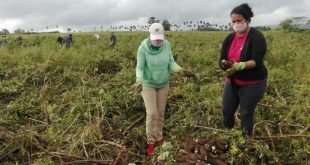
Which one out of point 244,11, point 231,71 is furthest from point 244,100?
point 244,11

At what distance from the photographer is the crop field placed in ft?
14.0

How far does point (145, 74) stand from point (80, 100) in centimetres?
228

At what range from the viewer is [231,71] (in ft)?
11.8

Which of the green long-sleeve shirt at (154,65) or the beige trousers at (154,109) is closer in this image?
the green long-sleeve shirt at (154,65)

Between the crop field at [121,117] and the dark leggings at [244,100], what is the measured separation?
6.6 inches

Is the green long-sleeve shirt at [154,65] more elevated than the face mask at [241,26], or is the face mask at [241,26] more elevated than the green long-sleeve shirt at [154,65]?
the face mask at [241,26]

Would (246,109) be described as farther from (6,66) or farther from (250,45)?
(6,66)

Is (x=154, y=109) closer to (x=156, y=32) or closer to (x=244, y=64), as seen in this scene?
(x=156, y=32)

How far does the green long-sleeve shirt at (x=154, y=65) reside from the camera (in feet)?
14.0

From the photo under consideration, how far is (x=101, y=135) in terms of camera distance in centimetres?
489

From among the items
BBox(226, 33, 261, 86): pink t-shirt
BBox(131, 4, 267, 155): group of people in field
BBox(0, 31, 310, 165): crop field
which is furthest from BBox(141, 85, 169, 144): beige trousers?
BBox(226, 33, 261, 86): pink t-shirt

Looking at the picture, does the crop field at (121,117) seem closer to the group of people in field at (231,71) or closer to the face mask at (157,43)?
the group of people in field at (231,71)

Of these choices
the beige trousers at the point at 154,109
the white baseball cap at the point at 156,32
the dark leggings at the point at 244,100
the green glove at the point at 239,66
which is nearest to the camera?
the green glove at the point at 239,66

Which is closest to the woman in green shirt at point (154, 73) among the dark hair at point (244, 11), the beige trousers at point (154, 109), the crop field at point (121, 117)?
the beige trousers at point (154, 109)
